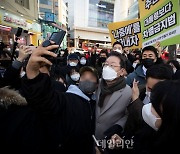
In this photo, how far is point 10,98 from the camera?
1270 millimetres

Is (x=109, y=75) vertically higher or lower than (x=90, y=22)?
lower

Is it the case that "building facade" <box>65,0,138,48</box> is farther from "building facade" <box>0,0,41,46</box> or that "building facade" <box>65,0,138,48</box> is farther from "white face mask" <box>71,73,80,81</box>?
"white face mask" <box>71,73,80,81</box>

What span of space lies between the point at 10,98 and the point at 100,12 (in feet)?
174

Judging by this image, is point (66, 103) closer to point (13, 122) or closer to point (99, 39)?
point (13, 122)

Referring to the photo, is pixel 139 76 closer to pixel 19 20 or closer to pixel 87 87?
pixel 87 87

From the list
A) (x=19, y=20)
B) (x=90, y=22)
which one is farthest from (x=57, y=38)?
(x=90, y=22)

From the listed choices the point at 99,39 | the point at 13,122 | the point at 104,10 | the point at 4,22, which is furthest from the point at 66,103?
the point at 104,10

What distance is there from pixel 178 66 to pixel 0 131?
11.7 feet

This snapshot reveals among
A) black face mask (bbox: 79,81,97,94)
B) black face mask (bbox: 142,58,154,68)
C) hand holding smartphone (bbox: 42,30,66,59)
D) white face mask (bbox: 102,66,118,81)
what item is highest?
hand holding smartphone (bbox: 42,30,66,59)

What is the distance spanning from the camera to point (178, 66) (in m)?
4.00

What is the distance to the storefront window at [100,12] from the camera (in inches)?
1945

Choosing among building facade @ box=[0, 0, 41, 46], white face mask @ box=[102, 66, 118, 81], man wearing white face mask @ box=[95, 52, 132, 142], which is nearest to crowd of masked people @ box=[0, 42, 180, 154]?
man wearing white face mask @ box=[95, 52, 132, 142]

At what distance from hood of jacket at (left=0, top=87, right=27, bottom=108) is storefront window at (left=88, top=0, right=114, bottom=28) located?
159 ft

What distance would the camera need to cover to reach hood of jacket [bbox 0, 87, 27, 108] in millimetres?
1248
